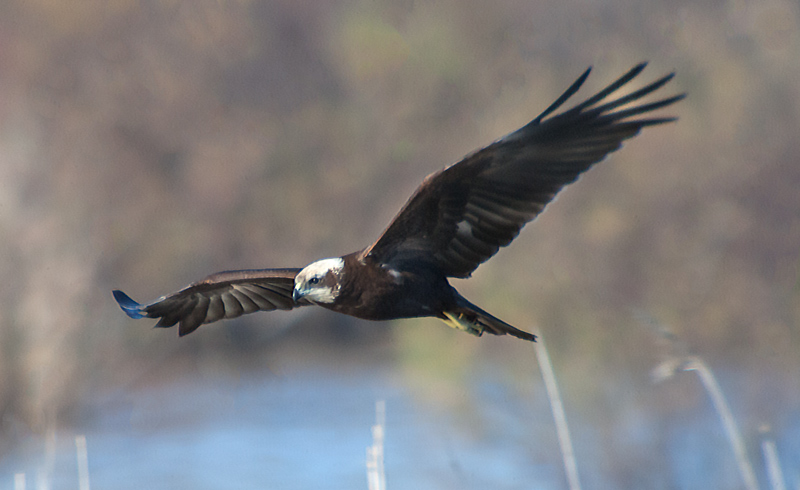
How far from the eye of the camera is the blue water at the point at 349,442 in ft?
33.4

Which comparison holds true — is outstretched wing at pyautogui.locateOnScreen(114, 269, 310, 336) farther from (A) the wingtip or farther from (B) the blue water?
(B) the blue water

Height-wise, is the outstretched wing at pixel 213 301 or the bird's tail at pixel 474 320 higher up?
the outstretched wing at pixel 213 301

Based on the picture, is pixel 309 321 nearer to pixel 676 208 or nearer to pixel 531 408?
pixel 531 408

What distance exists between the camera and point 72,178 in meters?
12.8

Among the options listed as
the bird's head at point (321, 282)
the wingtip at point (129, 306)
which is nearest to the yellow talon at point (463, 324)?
the bird's head at point (321, 282)

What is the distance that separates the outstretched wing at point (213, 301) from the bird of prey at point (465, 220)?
2.42 ft

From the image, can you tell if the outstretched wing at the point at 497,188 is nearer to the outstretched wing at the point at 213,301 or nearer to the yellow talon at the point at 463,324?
the yellow talon at the point at 463,324

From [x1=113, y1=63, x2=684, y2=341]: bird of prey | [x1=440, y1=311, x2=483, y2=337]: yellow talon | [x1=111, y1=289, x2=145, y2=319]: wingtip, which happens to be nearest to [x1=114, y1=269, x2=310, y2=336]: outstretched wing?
[x1=111, y1=289, x2=145, y2=319]: wingtip

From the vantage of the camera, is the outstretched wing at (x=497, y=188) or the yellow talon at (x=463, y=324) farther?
the yellow talon at (x=463, y=324)

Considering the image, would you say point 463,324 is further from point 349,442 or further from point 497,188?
point 349,442

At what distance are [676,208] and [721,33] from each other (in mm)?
3540

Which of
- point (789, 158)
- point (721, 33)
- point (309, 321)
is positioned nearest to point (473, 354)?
point (309, 321)

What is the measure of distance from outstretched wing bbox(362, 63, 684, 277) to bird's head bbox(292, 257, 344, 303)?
137mm

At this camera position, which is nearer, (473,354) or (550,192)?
(550,192)
